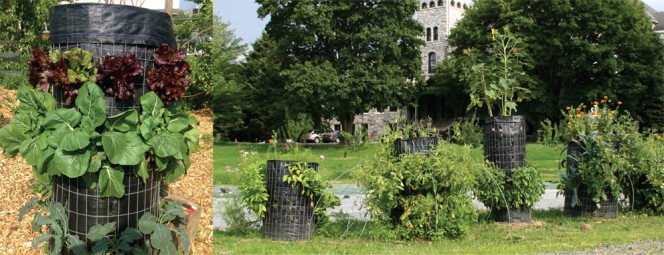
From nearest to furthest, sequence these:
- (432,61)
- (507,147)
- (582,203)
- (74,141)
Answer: (74,141)
(507,147)
(582,203)
(432,61)

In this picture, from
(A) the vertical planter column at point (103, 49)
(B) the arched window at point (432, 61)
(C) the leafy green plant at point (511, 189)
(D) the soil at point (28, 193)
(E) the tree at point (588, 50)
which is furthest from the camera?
(B) the arched window at point (432, 61)

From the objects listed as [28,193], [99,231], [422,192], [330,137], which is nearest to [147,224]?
[99,231]

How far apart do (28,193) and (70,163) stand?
3.42 metres

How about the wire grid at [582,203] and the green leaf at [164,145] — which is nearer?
the green leaf at [164,145]

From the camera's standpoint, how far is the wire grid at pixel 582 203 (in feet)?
24.5

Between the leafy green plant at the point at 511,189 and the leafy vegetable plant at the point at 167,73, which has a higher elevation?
the leafy vegetable plant at the point at 167,73

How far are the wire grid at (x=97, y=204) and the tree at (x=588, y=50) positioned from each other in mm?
32380

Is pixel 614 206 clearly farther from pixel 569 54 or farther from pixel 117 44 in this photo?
pixel 569 54

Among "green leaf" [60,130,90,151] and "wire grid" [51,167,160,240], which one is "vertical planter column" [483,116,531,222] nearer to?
"wire grid" [51,167,160,240]

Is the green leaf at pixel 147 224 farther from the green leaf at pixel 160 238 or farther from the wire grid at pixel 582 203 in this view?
the wire grid at pixel 582 203

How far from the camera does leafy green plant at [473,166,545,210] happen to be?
22.4ft

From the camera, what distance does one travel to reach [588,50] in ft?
109

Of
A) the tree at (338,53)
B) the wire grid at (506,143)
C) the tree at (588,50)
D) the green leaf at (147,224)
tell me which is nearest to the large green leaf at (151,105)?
the green leaf at (147,224)

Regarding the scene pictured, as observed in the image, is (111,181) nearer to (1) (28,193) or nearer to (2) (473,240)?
(1) (28,193)
